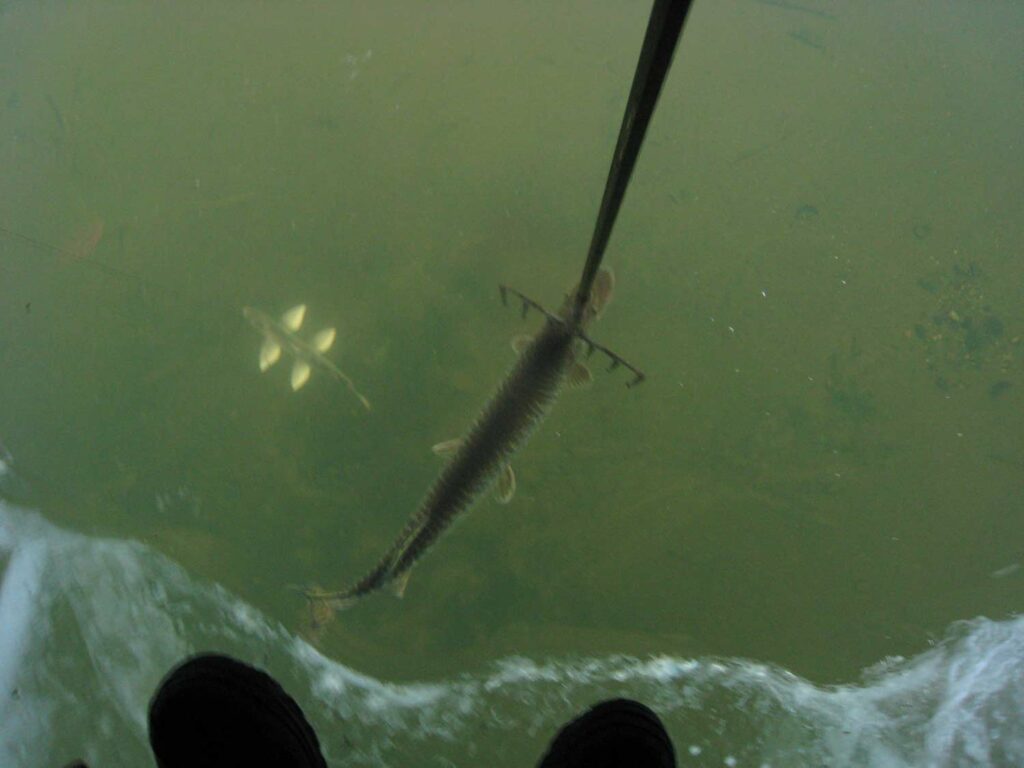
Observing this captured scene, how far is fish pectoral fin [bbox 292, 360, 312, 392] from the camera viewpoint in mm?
2021

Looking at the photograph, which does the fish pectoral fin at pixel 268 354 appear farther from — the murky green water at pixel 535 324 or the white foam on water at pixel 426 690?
the white foam on water at pixel 426 690

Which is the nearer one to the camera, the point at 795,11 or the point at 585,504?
the point at 585,504

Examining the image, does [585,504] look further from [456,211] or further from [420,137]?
[420,137]

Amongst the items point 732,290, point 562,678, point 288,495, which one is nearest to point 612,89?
point 732,290

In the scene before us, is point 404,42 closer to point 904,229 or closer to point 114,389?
point 114,389

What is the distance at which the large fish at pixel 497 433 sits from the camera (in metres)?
1.45

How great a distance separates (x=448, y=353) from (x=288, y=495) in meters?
0.61

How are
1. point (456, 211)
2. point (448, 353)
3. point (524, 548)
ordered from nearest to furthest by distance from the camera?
point (524, 548)
point (448, 353)
point (456, 211)

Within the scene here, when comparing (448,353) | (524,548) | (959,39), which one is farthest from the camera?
(959,39)

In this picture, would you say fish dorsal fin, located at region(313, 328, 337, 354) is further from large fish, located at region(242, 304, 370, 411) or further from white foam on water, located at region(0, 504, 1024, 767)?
white foam on water, located at region(0, 504, 1024, 767)

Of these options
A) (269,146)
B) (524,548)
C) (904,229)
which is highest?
(904,229)

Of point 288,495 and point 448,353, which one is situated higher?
point 448,353

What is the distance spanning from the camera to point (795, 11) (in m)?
2.33

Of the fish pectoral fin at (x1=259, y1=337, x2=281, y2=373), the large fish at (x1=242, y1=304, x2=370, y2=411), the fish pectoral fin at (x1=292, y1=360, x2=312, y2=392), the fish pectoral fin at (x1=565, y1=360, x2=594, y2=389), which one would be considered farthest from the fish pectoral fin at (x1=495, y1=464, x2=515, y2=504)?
the fish pectoral fin at (x1=259, y1=337, x2=281, y2=373)
